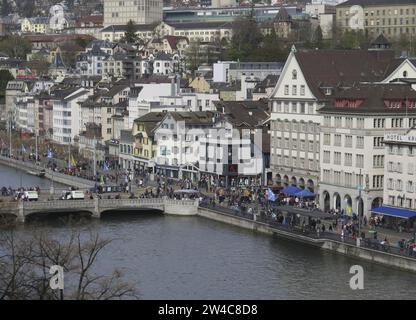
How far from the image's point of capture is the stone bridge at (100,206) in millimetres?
61219

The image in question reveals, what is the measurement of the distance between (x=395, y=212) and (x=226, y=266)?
10.6 metres

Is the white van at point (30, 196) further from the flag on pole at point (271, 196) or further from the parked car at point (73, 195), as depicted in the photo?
the flag on pole at point (271, 196)

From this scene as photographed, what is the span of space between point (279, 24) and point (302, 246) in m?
108

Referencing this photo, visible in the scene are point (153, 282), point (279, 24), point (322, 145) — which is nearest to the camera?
point (153, 282)

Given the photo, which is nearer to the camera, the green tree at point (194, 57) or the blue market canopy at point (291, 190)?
the blue market canopy at point (291, 190)

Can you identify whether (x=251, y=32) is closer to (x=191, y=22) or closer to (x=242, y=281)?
(x=191, y=22)

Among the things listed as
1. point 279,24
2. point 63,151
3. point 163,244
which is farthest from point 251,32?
point 163,244

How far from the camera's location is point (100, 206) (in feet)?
207

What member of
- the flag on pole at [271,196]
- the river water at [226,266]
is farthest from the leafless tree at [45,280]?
the flag on pole at [271,196]

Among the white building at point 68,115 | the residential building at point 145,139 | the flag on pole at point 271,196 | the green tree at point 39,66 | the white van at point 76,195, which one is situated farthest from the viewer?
the green tree at point 39,66

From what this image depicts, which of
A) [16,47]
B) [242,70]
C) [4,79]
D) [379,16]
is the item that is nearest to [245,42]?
[379,16]

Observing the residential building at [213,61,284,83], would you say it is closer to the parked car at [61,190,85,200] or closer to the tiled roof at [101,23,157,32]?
the parked car at [61,190,85,200]

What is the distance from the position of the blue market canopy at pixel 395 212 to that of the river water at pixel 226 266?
4.52 m

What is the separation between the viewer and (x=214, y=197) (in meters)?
65.9
